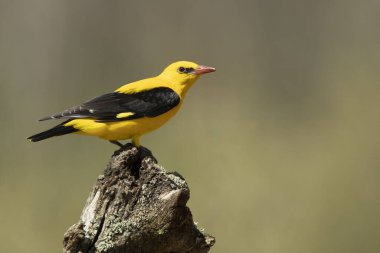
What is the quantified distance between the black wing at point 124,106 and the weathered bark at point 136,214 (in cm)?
48

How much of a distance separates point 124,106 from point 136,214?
0.81 meters

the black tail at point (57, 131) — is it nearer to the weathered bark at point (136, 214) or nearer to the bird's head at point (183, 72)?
the weathered bark at point (136, 214)

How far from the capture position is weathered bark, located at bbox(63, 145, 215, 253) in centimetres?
324

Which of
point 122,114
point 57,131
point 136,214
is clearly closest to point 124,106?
point 122,114

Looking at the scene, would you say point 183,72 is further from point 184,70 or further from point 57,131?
point 57,131

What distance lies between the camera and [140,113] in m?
3.88

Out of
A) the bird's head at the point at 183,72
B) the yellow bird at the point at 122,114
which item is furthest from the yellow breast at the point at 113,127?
the bird's head at the point at 183,72

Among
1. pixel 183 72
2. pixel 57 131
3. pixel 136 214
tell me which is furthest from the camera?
pixel 183 72

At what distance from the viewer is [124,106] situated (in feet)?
12.7

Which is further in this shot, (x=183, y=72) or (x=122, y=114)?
(x=183, y=72)

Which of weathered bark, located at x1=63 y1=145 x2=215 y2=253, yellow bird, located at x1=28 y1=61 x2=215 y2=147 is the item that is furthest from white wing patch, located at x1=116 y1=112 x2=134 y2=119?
weathered bark, located at x1=63 y1=145 x2=215 y2=253

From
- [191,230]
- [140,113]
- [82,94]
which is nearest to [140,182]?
[191,230]

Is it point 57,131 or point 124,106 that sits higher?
point 124,106

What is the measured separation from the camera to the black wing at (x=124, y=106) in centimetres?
376
